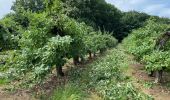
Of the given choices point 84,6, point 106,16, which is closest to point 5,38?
point 84,6

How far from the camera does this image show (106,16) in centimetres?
6725

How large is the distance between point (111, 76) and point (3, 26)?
5270mm

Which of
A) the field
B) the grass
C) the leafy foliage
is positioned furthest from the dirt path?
the grass

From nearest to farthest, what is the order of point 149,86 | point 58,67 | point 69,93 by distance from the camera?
point 69,93, point 149,86, point 58,67

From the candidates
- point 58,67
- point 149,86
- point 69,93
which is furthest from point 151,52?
point 69,93

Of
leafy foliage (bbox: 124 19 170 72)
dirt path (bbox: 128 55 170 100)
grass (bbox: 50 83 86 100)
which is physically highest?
leafy foliage (bbox: 124 19 170 72)

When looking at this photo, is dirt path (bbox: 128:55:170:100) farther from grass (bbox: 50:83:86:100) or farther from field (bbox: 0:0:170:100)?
grass (bbox: 50:83:86:100)

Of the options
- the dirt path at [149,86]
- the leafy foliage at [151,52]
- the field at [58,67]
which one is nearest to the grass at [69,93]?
the field at [58,67]

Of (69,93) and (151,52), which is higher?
(151,52)

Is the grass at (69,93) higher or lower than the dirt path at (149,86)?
higher

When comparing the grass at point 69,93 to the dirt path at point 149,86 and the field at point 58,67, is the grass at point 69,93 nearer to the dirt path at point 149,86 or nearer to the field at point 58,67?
the field at point 58,67

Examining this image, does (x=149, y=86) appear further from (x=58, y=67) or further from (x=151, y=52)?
(x=58, y=67)

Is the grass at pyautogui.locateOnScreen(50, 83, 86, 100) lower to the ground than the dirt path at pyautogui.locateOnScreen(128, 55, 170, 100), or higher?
higher

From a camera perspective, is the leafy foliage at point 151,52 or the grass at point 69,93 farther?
the leafy foliage at point 151,52
